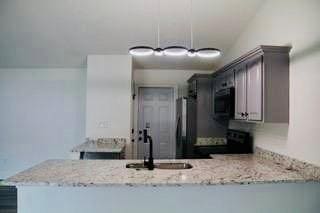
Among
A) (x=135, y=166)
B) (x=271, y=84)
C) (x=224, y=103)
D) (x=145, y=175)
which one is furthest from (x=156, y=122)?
(x=145, y=175)

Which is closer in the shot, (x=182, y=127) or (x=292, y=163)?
(x=292, y=163)

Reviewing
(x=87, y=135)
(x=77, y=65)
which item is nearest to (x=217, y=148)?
(x=87, y=135)

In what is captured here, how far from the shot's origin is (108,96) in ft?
16.4

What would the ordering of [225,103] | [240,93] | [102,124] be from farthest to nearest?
1. [102,124]
2. [225,103]
3. [240,93]

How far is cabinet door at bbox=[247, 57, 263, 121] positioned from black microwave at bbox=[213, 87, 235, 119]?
53 cm

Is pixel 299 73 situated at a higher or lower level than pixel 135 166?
higher

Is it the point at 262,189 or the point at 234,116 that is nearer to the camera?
the point at 262,189

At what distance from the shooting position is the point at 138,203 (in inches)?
93.3

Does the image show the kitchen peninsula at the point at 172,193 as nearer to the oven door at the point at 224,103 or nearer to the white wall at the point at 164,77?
the oven door at the point at 224,103

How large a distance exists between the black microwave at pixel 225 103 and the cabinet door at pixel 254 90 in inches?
20.7

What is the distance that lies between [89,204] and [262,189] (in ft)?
4.95

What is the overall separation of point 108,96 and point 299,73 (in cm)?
324

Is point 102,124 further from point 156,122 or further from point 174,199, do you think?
point 174,199

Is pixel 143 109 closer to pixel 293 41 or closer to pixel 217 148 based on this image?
pixel 217 148
